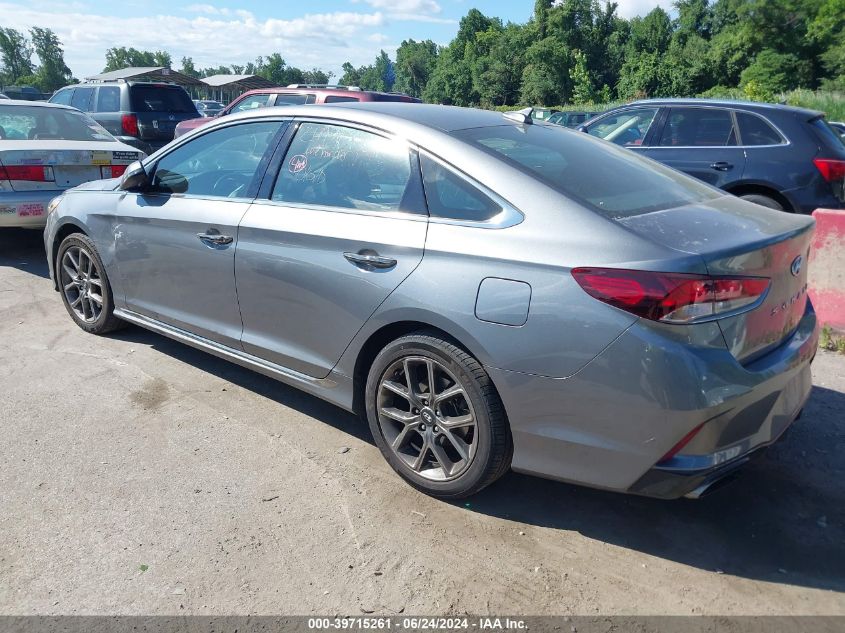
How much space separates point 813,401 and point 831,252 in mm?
1495

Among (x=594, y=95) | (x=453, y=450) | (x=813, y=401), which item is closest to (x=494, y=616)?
(x=453, y=450)

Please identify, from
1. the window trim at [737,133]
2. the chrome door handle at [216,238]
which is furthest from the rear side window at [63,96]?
the chrome door handle at [216,238]

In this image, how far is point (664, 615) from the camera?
2.49m

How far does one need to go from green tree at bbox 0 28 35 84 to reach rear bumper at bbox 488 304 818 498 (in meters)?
128

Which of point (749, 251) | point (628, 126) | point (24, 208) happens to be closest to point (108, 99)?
point (24, 208)

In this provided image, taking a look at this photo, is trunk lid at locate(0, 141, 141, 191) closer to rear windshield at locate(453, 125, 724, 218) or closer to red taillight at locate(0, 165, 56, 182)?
red taillight at locate(0, 165, 56, 182)

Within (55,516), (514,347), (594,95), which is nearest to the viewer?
(514,347)

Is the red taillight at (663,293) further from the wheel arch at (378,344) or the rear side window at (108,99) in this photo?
the rear side window at (108,99)

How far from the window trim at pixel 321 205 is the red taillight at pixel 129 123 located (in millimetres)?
11065

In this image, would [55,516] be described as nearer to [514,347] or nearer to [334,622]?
[334,622]

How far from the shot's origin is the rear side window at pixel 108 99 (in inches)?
536

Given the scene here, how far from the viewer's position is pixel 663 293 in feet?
8.07

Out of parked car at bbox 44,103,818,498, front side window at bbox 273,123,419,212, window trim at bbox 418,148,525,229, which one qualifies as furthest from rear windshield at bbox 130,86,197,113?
window trim at bbox 418,148,525,229

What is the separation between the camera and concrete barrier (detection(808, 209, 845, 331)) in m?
5.08
